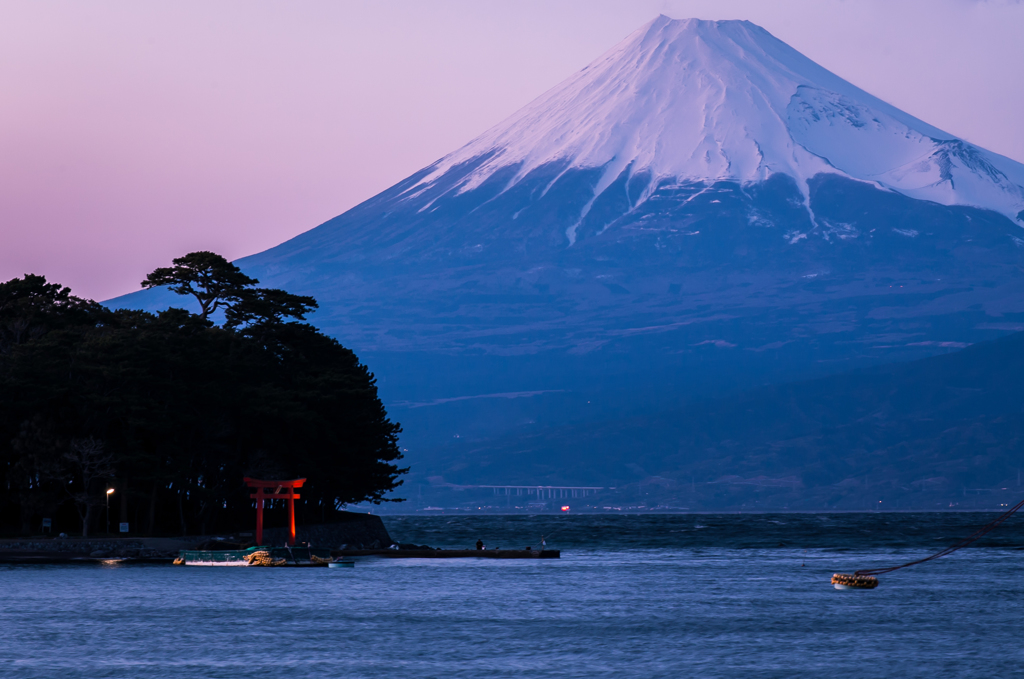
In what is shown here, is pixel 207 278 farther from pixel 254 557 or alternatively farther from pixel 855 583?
pixel 855 583

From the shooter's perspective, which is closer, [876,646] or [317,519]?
[876,646]

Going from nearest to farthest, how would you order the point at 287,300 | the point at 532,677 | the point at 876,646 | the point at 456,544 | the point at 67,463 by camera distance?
the point at 532,677
the point at 876,646
the point at 67,463
the point at 287,300
the point at 456,544

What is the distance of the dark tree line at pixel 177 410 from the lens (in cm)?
7600

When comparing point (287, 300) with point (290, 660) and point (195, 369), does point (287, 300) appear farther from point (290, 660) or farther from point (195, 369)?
point (290, 660)

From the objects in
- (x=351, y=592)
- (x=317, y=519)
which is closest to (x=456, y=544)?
(x=317, y=519)

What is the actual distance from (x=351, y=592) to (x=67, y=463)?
70.5ft

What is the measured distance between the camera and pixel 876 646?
4409 cm

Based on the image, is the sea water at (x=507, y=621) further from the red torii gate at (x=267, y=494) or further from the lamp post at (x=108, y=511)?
the red torii gate at (x=267, y=494)

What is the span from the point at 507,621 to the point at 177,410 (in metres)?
35.4

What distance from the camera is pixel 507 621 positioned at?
5081 centimetres

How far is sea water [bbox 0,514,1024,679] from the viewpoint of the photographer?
3978 centimetres

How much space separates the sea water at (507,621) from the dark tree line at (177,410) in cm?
651

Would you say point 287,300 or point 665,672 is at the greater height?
point 287,300

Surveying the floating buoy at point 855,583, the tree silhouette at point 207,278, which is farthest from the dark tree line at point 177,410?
the floating buoy at point 855,583
